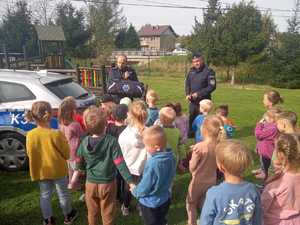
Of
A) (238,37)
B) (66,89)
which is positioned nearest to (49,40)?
(238,37)

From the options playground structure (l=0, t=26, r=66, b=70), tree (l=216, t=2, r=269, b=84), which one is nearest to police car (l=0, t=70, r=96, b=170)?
playground structure (l=0, t=26, r=66, b=70)

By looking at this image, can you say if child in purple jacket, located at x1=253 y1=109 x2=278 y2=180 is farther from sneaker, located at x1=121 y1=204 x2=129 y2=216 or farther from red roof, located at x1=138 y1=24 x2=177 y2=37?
red roof, located at x1=138 y1=24 x2=177 y2=37

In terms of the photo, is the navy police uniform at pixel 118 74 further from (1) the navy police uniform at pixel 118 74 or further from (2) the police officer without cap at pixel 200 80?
(2) the police officer without cap at pixel 200 80

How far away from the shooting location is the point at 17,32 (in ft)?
125

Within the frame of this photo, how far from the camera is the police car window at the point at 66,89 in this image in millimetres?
6219

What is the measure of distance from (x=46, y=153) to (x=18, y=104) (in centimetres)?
234

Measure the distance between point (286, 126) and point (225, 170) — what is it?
193cm

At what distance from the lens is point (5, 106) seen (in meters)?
5.90

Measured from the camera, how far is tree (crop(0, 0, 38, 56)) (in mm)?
37906

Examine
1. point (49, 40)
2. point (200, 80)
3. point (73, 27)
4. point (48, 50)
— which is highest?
point (73, 27)

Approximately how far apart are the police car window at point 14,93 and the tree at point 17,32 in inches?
1318

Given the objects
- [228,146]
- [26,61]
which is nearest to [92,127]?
[228,146]

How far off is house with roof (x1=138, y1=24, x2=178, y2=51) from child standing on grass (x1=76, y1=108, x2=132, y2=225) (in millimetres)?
94679

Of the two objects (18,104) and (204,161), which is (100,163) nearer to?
(204,161)
